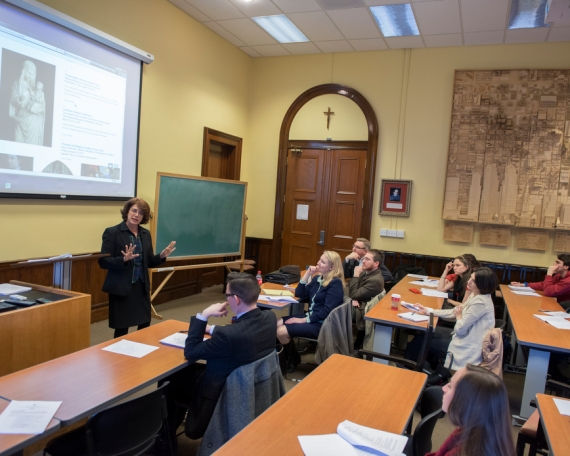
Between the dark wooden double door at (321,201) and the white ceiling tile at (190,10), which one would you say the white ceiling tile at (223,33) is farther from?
the dark wooden double door at (321,201)

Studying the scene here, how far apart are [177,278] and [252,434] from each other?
4.83 metres

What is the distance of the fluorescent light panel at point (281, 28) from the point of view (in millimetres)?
5805

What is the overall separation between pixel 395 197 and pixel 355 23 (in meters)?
2.51

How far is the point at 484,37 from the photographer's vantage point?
5812mm

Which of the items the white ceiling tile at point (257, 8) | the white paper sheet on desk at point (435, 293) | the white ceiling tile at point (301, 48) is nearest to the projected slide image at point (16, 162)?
the white ceiling tile at point (257, 8)

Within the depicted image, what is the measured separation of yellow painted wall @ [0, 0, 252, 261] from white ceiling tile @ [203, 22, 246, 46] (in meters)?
0.08

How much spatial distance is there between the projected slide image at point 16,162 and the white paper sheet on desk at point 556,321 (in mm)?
4697

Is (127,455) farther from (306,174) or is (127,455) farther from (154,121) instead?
(306,174)

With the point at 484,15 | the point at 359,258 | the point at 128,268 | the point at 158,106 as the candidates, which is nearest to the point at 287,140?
the point at 158,106

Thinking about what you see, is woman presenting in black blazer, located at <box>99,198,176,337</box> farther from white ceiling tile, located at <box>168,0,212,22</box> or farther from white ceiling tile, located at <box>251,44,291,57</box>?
white ceiling tile, located at <box>251,44,291,57</box>

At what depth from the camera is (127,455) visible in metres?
1.85

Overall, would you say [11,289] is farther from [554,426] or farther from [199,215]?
[554,426]

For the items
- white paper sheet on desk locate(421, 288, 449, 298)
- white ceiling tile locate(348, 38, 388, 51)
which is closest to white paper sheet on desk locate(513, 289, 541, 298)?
white paper sheet on desk locate(421, 288, 449, 298)

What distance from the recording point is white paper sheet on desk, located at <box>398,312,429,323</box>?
339 centimetres
